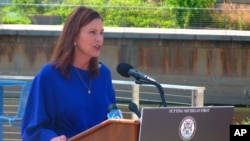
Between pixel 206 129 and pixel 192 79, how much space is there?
964 inches

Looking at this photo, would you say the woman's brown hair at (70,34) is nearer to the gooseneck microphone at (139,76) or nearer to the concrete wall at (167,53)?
the gooseneck microphone at (139,76)

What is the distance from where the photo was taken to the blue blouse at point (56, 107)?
11.9 ft

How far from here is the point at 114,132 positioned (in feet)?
10.8

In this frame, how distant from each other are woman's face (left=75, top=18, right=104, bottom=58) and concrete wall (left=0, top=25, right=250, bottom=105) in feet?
77.4

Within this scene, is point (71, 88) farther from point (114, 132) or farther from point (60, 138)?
point (114, 132)

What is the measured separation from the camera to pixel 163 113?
123 inches

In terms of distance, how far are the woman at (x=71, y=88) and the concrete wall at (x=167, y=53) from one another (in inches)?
928

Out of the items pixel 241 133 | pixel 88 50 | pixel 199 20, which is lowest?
pixel 199 20

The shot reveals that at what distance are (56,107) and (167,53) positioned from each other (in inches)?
961

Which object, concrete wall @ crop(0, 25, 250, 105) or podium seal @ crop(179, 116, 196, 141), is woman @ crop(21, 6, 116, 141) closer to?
podium seal @ crop(179, 116, 196, 141)

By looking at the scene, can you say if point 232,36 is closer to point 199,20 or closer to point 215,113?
point 199,20

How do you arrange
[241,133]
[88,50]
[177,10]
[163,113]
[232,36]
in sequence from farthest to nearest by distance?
[177,10] → [232,36] → [88,50] → [241,133] → [163,113]

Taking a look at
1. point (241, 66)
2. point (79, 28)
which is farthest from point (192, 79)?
point (79, 28)

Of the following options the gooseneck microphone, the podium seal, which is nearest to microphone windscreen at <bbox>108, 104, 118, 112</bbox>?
the gooseneck microphone
